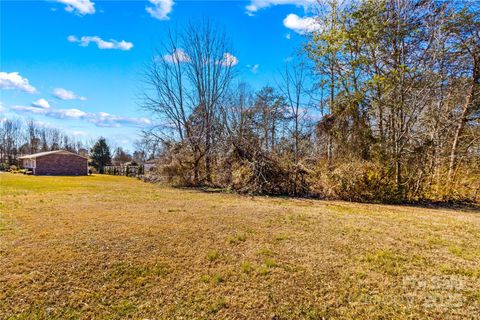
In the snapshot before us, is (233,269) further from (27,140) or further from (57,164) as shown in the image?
(27,140)

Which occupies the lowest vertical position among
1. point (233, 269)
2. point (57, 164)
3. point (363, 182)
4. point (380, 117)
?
point (233, 269)

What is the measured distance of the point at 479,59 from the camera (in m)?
8.32

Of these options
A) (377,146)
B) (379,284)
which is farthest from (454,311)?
(377,146)

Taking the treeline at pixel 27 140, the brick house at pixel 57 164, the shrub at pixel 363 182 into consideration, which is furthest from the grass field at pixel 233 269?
the treeline at pixel 27 140

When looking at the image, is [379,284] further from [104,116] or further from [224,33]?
[104,116]

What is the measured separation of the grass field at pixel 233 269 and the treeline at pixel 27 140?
44.6 m

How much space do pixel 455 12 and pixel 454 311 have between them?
31.9 ft

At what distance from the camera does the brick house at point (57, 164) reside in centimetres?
2830

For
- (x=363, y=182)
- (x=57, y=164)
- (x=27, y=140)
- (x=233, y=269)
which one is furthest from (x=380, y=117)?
(x=27, y=140)

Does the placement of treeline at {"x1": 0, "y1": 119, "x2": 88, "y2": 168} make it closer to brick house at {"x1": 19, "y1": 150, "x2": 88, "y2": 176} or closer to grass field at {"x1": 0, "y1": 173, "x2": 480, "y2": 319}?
brick house at {"x1": 19, "y1": 150, "x2": 88, "y2": 176}

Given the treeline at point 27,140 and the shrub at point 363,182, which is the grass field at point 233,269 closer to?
the shrub at point 363,182

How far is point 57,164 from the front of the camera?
2934 centimetres

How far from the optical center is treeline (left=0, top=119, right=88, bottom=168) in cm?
3916

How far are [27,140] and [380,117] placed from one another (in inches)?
2027
